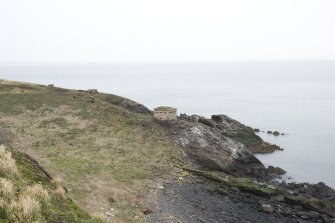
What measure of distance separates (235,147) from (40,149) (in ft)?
77.9

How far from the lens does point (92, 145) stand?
41062 millimetres

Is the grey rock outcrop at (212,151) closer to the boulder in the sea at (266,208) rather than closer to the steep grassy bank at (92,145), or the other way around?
the steep grassy bank at (92,145)

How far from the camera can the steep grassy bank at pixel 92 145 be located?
30.5 meters

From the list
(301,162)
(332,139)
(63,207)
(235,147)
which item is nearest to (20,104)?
(235,147)

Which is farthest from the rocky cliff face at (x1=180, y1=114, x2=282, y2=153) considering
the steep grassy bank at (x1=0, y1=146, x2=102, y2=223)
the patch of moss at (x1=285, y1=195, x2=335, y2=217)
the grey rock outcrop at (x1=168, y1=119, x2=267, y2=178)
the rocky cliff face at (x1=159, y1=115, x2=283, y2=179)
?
the steep grassy bank at (x1=0, y1=146, x2=102, y2=223)

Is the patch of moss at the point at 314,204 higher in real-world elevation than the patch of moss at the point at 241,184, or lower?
lower

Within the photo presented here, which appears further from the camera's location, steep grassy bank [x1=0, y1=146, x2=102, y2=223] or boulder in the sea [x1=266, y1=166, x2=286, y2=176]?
boulder in the sea [x1=266, y1=166, x2=286, y2=176]

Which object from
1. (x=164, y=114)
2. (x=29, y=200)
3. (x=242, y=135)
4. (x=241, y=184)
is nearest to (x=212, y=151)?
(x=164, y=114)

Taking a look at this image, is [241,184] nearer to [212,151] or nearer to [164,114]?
[212,151]

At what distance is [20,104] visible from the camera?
5194cm

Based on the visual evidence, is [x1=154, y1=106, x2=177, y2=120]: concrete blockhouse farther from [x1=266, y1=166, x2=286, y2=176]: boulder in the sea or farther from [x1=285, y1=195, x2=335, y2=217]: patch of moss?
[x1=285, y1=195, x2=335, y2=217]: patch of moss

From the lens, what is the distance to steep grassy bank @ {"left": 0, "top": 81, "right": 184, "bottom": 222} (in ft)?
100.0

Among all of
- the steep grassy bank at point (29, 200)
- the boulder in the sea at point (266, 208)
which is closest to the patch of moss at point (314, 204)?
the boulder in the sea at point (266, 208)

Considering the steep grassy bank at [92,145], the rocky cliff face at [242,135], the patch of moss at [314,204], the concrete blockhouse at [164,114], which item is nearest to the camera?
the steep grassy bank at [92,145]
